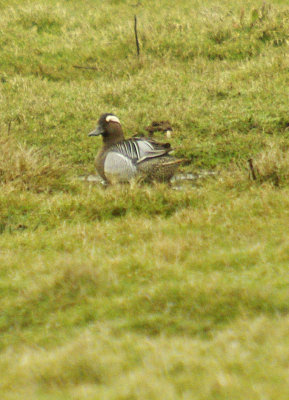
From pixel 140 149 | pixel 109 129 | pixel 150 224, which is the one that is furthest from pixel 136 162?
pixel 150 224

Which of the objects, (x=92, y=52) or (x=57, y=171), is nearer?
(x=57, y=171)

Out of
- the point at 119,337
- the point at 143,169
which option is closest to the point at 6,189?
the point at 143,169

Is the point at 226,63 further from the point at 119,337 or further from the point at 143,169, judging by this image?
the point at 119,337

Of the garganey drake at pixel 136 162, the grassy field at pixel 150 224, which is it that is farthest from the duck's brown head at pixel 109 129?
the grassy field at pixel 150 224

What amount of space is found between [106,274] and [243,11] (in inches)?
427

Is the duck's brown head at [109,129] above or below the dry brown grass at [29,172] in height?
above

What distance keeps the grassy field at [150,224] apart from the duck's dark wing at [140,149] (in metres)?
0.45

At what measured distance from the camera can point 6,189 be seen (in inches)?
284

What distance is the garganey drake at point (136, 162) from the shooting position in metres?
7.89

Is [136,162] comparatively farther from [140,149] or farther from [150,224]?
[150,224]

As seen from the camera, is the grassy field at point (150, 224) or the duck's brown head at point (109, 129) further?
the duck's brown head at point (109, 129)

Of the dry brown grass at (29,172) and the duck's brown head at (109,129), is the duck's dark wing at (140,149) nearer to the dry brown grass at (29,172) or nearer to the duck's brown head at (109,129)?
the duck's brown head at (109,129)

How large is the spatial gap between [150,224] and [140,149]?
2.20 metres

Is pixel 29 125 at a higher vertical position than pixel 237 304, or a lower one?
lower
